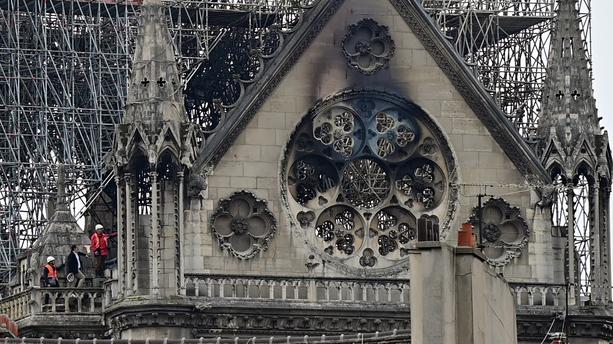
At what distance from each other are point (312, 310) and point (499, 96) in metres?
17.9

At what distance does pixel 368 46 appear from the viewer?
87.4 metres

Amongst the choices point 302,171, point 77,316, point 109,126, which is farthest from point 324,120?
point 109,126

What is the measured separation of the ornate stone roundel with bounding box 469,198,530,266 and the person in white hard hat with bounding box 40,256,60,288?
34.0ft

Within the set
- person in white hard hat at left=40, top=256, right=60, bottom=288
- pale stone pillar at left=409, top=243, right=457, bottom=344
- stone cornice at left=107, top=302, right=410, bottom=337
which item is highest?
person in white hard hat at left=40, top=256, right=60, bottom=288

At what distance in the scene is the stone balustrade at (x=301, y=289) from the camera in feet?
278

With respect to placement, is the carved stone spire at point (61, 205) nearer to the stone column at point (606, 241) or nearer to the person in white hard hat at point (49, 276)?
the person in white hard hat at point (49, 276)

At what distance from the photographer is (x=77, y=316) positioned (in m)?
86.4

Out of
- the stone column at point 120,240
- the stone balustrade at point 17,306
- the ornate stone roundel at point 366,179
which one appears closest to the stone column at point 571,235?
the ornate stone roundel at point 366,179

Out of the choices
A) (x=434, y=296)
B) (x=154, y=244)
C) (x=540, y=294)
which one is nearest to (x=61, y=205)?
(x=154, y=244)

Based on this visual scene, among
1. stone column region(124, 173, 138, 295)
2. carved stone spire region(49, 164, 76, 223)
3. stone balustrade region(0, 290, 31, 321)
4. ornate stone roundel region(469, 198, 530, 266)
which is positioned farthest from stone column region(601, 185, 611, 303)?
carved stone spire region(49, 164, 76, 223)

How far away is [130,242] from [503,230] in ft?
31.1

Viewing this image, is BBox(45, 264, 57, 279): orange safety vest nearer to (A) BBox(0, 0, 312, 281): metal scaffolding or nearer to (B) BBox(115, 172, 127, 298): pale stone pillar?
(B) BBox(115, 172, 127, 298): pale stone pillar

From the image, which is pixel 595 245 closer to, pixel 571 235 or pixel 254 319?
pixel 571 235

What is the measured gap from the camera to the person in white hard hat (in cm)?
8775
